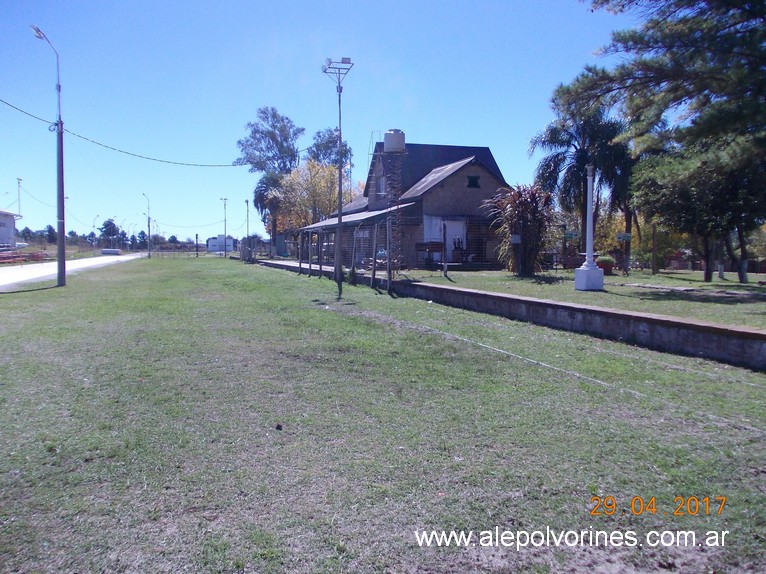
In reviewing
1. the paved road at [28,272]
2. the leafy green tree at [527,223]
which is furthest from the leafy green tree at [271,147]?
the leafy green tree at [527,223]

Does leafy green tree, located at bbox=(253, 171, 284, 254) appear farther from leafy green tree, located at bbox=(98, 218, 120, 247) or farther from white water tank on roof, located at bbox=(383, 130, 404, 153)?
leafy green tree, located at bbox=(98, 218, 120, 247)

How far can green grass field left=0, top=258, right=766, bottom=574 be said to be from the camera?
332 cm

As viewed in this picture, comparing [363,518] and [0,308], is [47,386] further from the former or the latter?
[0,308]

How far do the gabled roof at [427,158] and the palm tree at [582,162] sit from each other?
142 inches

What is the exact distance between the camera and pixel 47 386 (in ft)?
21.8

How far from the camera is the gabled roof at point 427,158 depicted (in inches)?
1439

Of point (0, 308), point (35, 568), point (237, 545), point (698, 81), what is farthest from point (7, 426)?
point (698, 81)

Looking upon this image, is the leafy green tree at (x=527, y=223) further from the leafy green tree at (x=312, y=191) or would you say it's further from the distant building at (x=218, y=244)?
the distant building at (x=218, y=244)

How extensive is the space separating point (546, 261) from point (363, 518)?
22.7 meters

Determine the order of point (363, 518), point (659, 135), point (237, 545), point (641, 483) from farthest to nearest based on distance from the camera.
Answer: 1. point (659, 135)
2. point (641, 483)
3. point (363, 518)
4. point (237, 545)

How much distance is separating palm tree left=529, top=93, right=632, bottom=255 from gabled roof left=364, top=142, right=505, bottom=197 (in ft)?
11.8

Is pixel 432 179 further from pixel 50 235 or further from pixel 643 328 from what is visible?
pixel 50 235

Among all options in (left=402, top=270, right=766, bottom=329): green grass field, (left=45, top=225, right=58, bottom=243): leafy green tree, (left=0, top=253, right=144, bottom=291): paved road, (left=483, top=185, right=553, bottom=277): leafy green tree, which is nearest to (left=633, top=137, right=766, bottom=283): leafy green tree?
(left=402, top=270, right=766, bottom=329): green grass field
